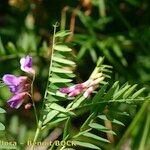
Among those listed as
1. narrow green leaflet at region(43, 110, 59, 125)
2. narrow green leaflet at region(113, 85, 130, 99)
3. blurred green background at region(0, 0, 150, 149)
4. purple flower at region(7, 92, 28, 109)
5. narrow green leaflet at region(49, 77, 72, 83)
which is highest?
narrow green leaflet at region(49, 77, 72, 83)

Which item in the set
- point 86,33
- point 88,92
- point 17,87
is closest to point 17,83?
point 17,87

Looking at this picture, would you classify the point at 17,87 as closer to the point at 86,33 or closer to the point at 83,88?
the point at 83,88

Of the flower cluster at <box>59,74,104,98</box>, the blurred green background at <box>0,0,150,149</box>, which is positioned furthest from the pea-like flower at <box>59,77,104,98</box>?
the blurred green background at <box>0,0,150,149</box>

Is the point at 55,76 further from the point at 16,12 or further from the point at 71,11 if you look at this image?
the point at 16,12

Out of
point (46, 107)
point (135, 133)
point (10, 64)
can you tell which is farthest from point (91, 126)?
point (10, 64)

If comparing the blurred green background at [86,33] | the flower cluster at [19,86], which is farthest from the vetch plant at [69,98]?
the blurred green background at [86,33]

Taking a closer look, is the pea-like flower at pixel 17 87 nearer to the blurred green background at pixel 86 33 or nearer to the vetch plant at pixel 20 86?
the vetch plant at pixel 20 86

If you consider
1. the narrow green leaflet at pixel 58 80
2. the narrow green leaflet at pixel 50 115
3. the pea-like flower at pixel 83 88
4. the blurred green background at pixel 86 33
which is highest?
the narrow green leaflet at pixel 58 80

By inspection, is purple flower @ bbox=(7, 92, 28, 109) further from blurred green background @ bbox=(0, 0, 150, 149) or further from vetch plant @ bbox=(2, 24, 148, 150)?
blurred green background @ bbox=(0, 0, 150, 149)
